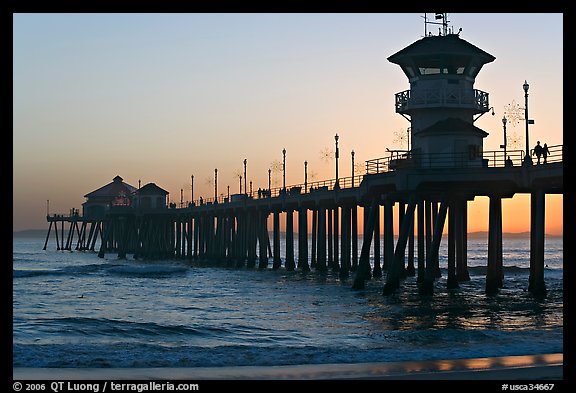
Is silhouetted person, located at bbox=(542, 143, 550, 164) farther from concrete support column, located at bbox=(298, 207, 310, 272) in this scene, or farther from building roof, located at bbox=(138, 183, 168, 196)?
building roof, located at bbox=(138, 183, 168, 196)

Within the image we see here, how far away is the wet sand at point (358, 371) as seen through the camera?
1874cm

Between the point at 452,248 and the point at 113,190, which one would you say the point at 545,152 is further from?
the point at 113,190

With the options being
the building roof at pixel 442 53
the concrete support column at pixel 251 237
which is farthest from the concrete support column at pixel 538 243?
the concrete support column at pixel 251 237

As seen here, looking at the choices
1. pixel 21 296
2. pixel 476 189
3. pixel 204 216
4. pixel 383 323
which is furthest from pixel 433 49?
pixel 204 216

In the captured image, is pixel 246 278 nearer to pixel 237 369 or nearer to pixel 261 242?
pixel 261 242

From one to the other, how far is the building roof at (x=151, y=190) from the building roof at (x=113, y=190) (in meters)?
32.1

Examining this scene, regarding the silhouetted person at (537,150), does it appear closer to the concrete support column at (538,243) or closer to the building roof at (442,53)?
the concrete support column at (538,243)

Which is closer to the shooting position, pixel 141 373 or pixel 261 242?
pixel 141 373

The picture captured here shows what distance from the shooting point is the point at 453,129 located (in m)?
43.2

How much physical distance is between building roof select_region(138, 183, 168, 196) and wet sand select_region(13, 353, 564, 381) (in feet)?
298

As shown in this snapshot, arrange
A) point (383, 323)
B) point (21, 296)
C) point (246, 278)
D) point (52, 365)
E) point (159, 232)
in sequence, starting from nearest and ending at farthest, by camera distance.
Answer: point (52, 365)
point (383, 323)
point (21, 296)
point (246, 278)
point (159, 232)
